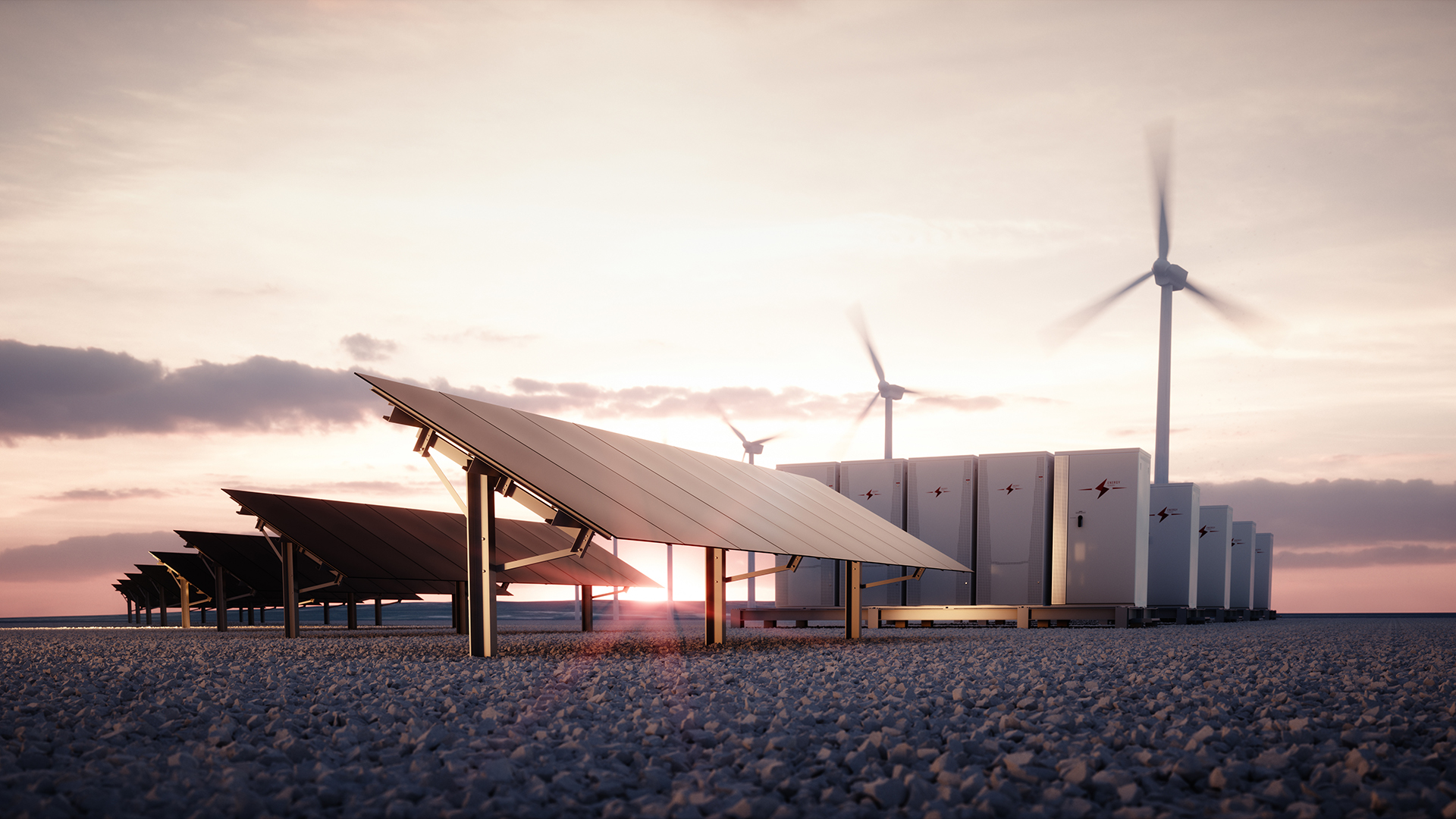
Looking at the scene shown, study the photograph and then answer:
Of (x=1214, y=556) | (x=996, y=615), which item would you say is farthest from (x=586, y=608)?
(x=1214, y=556)

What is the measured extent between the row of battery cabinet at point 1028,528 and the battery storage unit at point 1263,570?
20154mm

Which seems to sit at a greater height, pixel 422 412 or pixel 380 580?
pixel 422 412

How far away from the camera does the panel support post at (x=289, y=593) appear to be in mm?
20281

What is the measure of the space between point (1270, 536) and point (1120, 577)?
28638 millimetres

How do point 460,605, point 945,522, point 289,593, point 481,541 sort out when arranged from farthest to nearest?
1. point 945,522
2. point 460,605
3. point 289,593
4. point 481,541

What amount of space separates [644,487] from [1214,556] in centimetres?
2874

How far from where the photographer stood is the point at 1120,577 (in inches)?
1006

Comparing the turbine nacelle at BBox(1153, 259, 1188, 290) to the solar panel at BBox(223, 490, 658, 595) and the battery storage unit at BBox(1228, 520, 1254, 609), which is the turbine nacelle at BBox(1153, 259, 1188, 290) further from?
the solar panel at BBox(223, 490, 658, 595)

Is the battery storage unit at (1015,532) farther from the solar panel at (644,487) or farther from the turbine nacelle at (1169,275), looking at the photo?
the turbine nacelle at (1169,275)

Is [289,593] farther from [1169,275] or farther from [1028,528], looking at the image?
[1169,275]

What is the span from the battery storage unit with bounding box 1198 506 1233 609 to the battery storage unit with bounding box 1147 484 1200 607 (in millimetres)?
5138

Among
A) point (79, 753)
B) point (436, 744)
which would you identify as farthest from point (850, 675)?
point (79, 753)

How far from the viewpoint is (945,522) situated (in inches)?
1118

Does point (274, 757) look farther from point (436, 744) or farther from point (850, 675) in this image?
point (850, 675)
